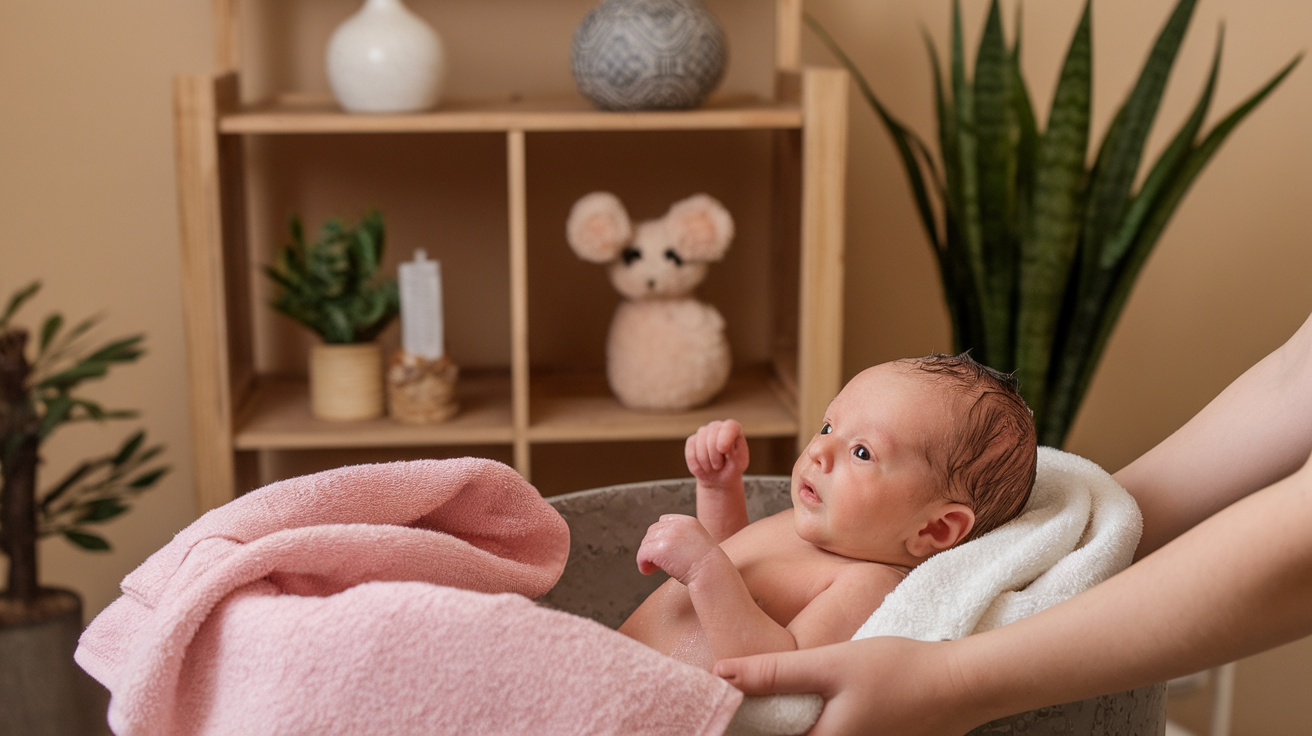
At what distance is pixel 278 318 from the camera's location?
1656 mm

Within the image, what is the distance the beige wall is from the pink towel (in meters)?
1.10

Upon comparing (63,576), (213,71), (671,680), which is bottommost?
(63,576)

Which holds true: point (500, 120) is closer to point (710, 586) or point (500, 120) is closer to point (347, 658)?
point (710, 586)

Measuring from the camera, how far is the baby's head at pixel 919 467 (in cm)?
73

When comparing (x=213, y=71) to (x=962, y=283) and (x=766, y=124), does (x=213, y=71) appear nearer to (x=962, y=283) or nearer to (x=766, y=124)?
(x=766, y=124)

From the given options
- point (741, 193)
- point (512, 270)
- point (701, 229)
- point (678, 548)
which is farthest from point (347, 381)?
point (678, 548)

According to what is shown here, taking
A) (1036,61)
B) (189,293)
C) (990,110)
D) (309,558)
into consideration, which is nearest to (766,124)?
(990,110)

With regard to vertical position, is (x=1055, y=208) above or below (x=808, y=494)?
above

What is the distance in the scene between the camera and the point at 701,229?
139cm

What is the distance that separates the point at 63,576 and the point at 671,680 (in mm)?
1507

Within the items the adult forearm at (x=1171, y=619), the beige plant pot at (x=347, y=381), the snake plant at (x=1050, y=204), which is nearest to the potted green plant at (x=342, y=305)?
the beige plant pot at (x=347, y=381)

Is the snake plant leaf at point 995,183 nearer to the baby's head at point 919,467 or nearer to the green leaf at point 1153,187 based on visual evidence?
the green leaf at point 1153,187

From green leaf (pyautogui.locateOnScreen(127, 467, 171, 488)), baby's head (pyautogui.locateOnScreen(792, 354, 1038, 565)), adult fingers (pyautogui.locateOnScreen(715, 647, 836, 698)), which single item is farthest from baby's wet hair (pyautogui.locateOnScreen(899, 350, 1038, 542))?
green leaf (pyautogui.locateOnScreen(127, 467, 171, 488))

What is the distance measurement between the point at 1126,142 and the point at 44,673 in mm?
1448
